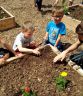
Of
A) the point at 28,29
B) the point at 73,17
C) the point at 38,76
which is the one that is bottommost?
the point at 73,17

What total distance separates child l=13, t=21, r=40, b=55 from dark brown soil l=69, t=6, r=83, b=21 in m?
2.97

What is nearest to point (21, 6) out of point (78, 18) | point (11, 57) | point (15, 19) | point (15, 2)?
point (15, 2)

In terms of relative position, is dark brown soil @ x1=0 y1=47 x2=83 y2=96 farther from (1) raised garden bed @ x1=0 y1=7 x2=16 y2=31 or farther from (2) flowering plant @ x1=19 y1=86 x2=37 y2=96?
(1) raised garden bed @ x1=0 y1=7 x2=16 y2=31

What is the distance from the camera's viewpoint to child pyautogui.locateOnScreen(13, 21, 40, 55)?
12.8 feet

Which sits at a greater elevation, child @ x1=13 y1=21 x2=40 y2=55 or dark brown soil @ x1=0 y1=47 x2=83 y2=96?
child @ x1=13 y1=21 x2=40 y2=55

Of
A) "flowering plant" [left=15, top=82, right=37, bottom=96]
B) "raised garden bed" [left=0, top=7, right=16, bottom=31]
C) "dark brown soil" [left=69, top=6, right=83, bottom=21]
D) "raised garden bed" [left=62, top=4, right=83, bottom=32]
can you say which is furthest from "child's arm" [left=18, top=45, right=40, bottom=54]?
"dark brown soil" [left=69, top=6, right=83, bottom=21]

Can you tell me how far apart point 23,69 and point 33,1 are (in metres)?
5.42

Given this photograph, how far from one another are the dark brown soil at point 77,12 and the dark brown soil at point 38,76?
334cm

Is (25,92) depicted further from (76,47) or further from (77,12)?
(77,12)

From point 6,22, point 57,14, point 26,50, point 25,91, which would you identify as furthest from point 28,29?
point 6,22

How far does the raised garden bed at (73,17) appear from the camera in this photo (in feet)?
21.7

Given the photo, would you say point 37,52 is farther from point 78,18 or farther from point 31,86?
point 78,18

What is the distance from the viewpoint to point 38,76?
11.7ft

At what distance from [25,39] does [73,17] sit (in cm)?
310
